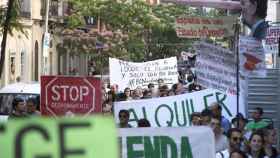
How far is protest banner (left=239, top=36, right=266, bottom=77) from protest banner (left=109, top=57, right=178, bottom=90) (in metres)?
8.65

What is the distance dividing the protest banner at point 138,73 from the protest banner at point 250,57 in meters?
8.65

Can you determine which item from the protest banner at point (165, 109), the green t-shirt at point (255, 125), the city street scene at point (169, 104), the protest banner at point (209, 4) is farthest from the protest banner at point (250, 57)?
the protest banner at point (209, 4)

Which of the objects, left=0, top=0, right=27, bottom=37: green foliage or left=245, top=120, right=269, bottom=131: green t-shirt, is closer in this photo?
left=245, top=120, right=269, bottom=131: green t-shirt

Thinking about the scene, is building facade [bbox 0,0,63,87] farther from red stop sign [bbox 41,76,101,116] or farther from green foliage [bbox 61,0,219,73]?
red stop sign [bbox 41,76,101,116]

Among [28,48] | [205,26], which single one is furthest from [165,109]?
[28,48]

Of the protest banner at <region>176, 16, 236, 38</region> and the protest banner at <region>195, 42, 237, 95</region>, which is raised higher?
the protest banner at <region>176, 16, 236, 38</region>

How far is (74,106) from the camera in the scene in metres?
10.1

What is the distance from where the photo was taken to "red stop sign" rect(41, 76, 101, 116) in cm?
1008

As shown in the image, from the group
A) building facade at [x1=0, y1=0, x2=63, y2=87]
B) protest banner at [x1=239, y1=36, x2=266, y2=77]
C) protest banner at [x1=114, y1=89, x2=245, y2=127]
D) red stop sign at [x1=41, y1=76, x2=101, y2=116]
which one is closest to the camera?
red stop sign at [x1=41, y1=76, x2=101, y2=116]

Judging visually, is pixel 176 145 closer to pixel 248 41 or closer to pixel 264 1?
pixel 248 41

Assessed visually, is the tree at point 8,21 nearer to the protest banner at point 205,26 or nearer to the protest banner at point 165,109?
the protest banner at point 205,26

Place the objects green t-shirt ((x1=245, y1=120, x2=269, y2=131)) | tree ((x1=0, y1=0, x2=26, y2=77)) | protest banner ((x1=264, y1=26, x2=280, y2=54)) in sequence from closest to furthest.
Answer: green t-shirt ((x1=245, y1=120, x2=269, y2=131)) < tree ((x1=0, y1=0, x2=26, y2=77)) < protest banner ((x1=264, y1=26, x2=280, y2=54))

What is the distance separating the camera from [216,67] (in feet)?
41.2

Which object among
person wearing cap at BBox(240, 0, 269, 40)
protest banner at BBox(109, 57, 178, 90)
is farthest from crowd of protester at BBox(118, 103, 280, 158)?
protest banner at BBox(109, 57, 178, 90)
